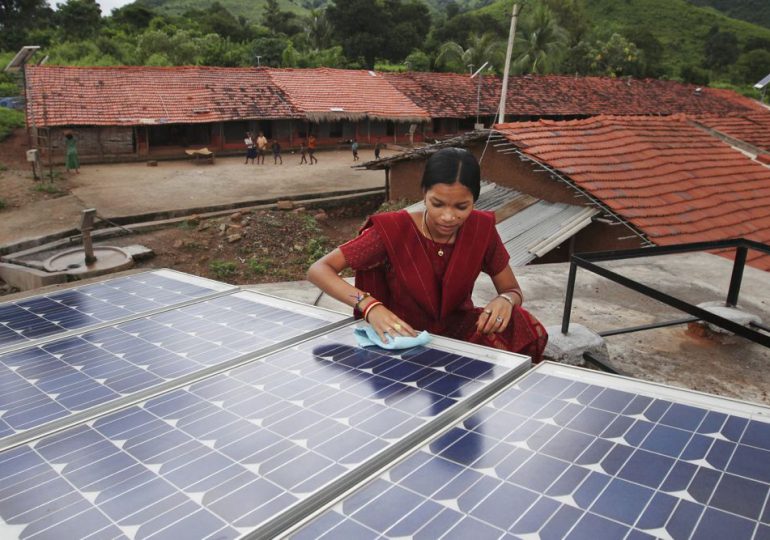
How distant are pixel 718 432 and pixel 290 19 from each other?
201 feet

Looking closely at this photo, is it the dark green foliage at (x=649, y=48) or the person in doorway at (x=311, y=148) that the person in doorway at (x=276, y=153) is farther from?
the dark green foliage at (x=649, y=48)

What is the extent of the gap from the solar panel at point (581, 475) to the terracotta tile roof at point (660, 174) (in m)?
7.37

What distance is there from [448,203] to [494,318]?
0.62m

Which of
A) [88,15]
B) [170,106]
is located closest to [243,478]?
[170,106]

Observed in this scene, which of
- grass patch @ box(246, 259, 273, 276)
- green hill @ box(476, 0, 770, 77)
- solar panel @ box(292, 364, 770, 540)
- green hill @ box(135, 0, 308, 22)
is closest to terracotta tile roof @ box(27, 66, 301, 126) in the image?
grass patch @ box(246, 259, 273, 276)

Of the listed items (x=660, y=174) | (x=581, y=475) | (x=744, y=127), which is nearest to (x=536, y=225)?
(x=660, y=174)

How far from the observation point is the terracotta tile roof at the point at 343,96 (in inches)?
1024

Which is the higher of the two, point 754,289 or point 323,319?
point 323,319

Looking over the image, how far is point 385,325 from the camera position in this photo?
2.45 m

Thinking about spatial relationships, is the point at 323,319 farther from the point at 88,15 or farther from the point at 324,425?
the point at 88,15

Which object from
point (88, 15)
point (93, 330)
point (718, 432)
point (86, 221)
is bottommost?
point (86, 221)

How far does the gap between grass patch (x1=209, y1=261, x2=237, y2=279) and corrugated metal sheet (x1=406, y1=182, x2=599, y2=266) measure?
17.5 feet

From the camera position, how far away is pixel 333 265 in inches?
115

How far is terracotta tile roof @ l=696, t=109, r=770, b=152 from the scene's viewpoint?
14477 millimetres
